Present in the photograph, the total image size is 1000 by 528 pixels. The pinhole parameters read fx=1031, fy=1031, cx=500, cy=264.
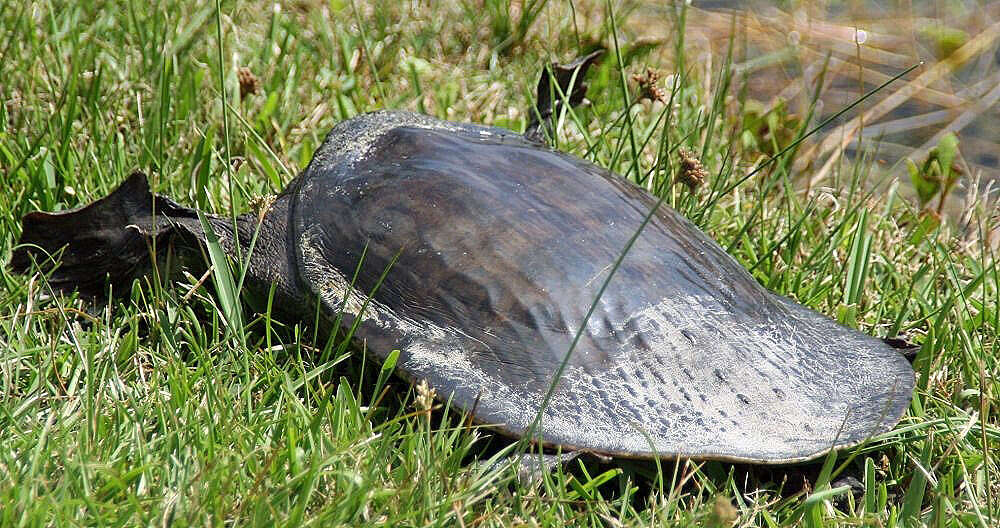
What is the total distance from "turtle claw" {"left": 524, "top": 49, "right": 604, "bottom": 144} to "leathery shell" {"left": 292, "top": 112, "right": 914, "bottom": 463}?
1.70 feet

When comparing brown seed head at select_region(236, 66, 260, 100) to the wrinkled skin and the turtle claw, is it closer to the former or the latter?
the wrinkled skin

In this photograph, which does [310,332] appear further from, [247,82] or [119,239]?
[247,82]

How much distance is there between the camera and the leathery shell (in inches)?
64.1

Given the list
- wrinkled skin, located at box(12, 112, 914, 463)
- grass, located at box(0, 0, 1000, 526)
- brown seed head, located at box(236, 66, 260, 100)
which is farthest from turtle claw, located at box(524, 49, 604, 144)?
brown seed head, located at box(236, 66, 260, 100)

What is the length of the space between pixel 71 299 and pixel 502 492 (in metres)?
1.01

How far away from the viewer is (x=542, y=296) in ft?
5.74

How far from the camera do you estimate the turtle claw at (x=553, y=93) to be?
2.56 m

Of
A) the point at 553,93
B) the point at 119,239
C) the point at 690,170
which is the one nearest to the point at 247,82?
the point at 119,239

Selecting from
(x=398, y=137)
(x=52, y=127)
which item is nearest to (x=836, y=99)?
(x=398, y=137)

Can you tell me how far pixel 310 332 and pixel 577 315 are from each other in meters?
0.56

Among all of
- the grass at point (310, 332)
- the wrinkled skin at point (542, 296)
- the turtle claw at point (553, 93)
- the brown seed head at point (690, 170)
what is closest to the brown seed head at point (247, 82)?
the grass at point (310, 332)

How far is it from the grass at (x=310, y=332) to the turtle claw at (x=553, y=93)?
0.06 meters

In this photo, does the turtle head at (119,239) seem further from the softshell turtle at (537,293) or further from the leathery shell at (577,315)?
the leathery shell at (577,315)

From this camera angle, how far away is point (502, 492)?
159 centimetres
